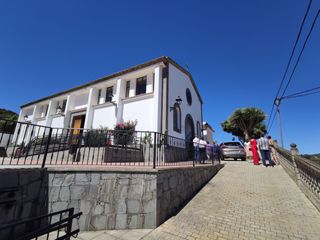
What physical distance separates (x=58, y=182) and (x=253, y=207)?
5.78 meters

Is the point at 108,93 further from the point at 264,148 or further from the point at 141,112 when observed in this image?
the point at 264,148

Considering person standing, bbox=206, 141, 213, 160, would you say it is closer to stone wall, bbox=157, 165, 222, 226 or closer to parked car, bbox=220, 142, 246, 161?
stone wall, bbox=157, 165, 222, 226

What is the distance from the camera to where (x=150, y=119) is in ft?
35.3

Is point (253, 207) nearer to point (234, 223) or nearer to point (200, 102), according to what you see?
point (234, 223)

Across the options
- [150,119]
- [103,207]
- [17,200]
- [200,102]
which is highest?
[200,102]

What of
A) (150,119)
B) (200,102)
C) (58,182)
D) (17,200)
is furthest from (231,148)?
(17,200)

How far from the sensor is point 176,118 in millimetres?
12148

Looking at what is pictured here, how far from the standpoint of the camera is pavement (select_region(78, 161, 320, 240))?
3.77 metres

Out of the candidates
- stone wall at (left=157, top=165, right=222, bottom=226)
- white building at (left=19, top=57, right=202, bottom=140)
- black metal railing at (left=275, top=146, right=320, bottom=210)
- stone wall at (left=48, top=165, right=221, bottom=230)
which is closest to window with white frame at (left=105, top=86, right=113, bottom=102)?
white building at (left=19, top=57, right=202, bottom=140)

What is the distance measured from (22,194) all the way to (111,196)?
2083 mm

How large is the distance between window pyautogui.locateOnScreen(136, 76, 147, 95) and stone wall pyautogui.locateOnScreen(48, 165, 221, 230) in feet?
28.3

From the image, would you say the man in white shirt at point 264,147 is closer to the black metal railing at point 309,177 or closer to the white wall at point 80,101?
the black metal railing at point 309,177

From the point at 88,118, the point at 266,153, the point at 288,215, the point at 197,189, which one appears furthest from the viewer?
the point at 88,118

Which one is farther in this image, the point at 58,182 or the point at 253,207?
the point at 253,207
